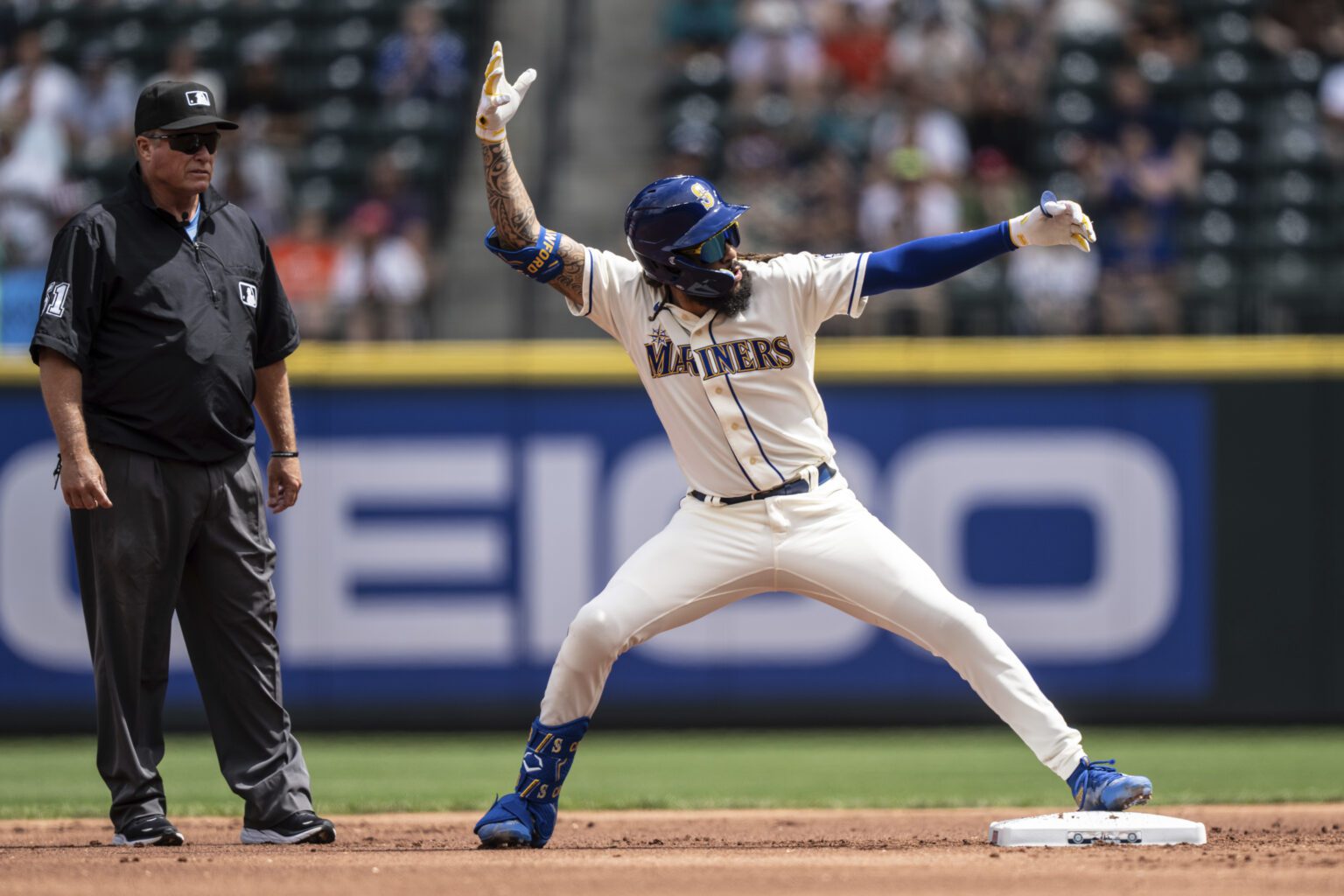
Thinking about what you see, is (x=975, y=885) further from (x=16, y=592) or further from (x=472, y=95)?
(x=472, y=95)

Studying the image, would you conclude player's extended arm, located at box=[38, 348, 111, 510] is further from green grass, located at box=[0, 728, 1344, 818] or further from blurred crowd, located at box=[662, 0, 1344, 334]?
blurred crowd, located at box=[662, 0, 1344, 334]

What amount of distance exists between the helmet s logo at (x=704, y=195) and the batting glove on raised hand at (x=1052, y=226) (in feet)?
2.83

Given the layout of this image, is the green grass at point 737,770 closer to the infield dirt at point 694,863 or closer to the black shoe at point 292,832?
the infield dirt at point 694,863

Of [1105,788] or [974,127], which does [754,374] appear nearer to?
[1105,788]

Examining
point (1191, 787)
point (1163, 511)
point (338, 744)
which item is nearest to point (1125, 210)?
point (1163, 511)

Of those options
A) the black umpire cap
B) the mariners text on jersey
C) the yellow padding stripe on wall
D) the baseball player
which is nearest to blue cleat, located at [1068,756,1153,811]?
the baseball player

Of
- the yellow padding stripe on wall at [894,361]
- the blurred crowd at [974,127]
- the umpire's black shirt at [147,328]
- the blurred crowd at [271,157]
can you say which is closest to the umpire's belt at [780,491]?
the umpire's black shirt at [147,328]

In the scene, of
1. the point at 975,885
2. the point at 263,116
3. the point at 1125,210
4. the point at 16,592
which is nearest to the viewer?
the point at 975,885

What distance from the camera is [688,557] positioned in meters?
5.33

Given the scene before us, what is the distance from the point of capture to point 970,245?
5.31 meters

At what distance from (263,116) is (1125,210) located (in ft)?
19.1

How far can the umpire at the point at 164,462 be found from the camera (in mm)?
5453

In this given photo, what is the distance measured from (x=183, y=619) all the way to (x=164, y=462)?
523 millimetres

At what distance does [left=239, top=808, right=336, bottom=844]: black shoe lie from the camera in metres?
5.64
